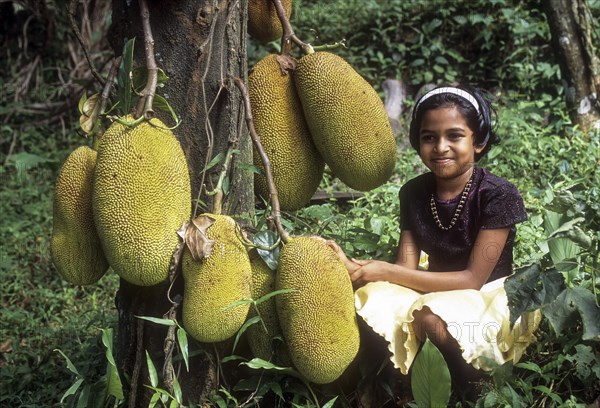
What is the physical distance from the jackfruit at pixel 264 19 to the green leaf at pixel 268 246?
2.01 feet

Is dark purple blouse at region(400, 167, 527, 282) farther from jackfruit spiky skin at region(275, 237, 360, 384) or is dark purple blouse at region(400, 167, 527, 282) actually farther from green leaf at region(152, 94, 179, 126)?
green leaf at region(152, 94, 179, 126)

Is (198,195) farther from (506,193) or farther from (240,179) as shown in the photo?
(506,193)

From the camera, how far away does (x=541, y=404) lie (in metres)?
1.71

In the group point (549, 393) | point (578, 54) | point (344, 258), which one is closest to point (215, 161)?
point (344, 258)

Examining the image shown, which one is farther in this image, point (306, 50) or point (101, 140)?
point (306, 50)

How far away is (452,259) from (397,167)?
1738mm

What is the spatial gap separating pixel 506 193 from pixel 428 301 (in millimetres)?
382

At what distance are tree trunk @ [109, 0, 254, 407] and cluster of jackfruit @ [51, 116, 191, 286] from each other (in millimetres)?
137

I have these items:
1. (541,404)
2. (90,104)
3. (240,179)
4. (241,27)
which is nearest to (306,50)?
(241,27)

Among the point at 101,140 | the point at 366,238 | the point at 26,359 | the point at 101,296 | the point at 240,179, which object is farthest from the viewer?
the point at 101,296

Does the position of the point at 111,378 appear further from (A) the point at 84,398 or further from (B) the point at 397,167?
(B) the point at 397,167

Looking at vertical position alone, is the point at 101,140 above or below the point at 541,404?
above

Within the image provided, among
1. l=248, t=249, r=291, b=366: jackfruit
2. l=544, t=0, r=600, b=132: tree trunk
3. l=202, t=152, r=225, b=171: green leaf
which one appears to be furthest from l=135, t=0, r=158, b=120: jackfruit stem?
l=544, t=0, r=600, b=132: tree trunk

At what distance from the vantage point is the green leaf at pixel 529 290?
1625 mm
